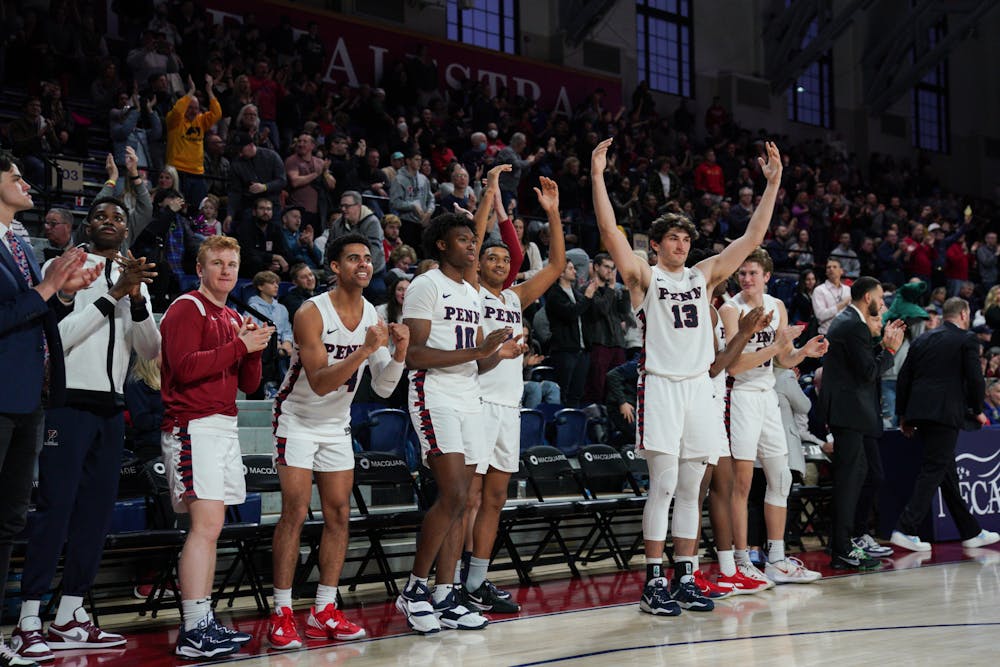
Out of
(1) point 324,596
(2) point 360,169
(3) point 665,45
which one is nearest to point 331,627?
(1) point 324,596

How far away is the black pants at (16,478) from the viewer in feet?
14.4

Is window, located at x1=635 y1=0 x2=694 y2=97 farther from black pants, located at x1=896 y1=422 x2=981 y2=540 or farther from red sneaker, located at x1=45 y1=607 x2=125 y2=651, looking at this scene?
red sneaker, located at x1=45 y1=607 x2=125 y2=651

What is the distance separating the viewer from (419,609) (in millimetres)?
5523

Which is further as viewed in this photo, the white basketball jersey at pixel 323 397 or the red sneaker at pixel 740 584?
the red sneaker at pixel 740 584

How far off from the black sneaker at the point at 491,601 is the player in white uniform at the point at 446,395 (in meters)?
0.33

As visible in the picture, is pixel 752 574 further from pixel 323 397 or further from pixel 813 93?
pixel 813 93

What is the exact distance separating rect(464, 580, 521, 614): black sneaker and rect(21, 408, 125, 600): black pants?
6.38 feet

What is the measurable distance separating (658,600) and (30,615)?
311 cm

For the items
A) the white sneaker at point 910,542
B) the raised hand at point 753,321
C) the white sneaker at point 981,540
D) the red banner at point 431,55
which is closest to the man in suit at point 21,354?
the raised hand at point 753,321

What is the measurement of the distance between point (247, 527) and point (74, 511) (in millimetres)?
934

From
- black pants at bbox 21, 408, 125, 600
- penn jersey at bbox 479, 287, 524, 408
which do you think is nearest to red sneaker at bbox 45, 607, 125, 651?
black pants at bbox 21, 408, 125, 600

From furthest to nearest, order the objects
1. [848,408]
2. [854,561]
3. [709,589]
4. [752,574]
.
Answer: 1. [848,408]
2. [854,561]
3. [752,574]
4. [709,589]

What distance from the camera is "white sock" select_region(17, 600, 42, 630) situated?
499 centimetres

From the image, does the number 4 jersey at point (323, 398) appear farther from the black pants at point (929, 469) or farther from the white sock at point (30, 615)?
the black pants at point (929, 469)
